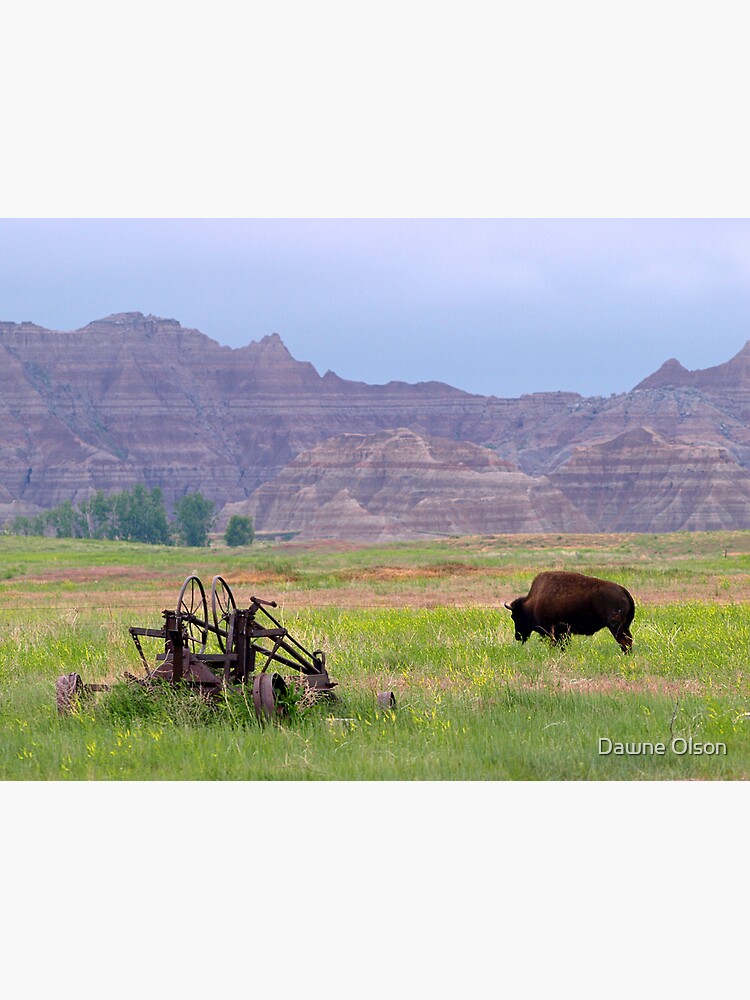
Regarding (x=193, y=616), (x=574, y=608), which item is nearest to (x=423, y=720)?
(x=193, y=616)

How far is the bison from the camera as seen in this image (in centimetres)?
1556

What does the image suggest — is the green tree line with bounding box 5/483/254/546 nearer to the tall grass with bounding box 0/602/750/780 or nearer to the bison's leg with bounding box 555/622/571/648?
the bison's leg with bounding box 555/622/571/648

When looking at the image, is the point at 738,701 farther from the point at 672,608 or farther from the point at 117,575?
the point at 117,575

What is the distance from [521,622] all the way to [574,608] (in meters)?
0.97

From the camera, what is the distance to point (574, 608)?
623 inches

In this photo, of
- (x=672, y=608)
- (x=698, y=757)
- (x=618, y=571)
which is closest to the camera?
(x=698, y=757)

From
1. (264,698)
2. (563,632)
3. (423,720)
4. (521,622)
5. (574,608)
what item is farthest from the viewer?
(521,622)

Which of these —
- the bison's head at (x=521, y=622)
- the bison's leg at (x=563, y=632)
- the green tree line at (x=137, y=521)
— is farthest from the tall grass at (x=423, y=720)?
the green tree line at (x=137, y=521)

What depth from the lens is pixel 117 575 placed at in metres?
52.8

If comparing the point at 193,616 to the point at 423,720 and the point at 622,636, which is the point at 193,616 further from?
the point at 622,636

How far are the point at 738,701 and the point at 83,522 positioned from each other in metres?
166

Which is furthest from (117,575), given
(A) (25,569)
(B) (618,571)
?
(B) (618,571)

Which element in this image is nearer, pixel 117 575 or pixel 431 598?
pixel 431 598

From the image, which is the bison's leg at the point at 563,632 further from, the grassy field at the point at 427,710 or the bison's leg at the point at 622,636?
the bison's leg at the point at 622,636
